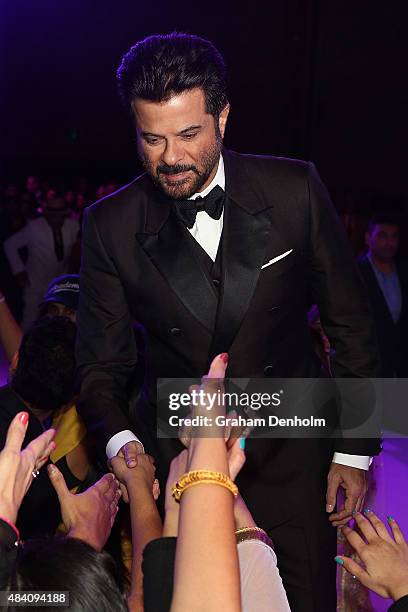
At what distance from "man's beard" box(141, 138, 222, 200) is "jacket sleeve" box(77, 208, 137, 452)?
265 millimetres

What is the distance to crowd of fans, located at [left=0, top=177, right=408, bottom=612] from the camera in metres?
1.34

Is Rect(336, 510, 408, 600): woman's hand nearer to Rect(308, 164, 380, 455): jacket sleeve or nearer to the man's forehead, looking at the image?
Rect(308, 164, 380, 455): jacket sleeve

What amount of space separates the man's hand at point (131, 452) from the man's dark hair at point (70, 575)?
61cm

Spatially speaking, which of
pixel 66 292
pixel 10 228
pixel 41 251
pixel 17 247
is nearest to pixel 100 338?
pixel 66 292

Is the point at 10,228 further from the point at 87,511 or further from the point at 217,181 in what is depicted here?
the point at 87,511

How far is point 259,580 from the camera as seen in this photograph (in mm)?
1585

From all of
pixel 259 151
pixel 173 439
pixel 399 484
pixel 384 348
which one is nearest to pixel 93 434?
pixel 173 439

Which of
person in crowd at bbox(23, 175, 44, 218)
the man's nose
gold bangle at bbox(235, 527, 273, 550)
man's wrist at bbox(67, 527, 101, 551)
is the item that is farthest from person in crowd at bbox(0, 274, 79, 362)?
person in crowd at bbox(23, 175, 44, 218)

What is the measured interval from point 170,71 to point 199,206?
1.16 ft

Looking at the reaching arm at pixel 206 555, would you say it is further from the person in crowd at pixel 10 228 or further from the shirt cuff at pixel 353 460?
the person in crowd at pixel 10 228

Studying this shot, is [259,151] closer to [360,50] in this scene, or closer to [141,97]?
[360,50]

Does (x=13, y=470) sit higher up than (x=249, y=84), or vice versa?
(x=249, y=84)

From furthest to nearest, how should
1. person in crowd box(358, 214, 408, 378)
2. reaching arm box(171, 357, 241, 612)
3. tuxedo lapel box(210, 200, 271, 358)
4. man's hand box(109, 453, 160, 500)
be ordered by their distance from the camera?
1. person in crowd box(358, 214, 408, 378)
2. tuxedo lapel box(210, 200, 271, 358)
3. man's hand box(109, 453, 160, 500)
4. reaching arm box(171, 357, 241, 612)

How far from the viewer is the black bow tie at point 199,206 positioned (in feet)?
7.09
